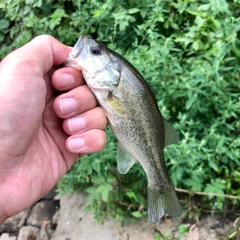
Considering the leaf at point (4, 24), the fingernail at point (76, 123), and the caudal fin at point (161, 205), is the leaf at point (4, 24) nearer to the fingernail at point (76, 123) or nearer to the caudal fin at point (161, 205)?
the fingernail at point (76, 123)

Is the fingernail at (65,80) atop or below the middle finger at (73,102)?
atop

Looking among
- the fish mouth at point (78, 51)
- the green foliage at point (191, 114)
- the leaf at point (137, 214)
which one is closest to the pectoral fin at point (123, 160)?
the fish mouth at point (78, 51)

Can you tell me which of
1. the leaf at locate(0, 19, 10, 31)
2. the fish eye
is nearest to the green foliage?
the fish eye

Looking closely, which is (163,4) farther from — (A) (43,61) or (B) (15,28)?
(A) (43,61)

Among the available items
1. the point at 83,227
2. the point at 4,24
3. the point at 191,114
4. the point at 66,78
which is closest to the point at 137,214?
the point at 83,227

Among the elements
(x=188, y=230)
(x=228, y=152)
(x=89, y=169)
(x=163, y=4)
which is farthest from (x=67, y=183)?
(x=163, y=4)
